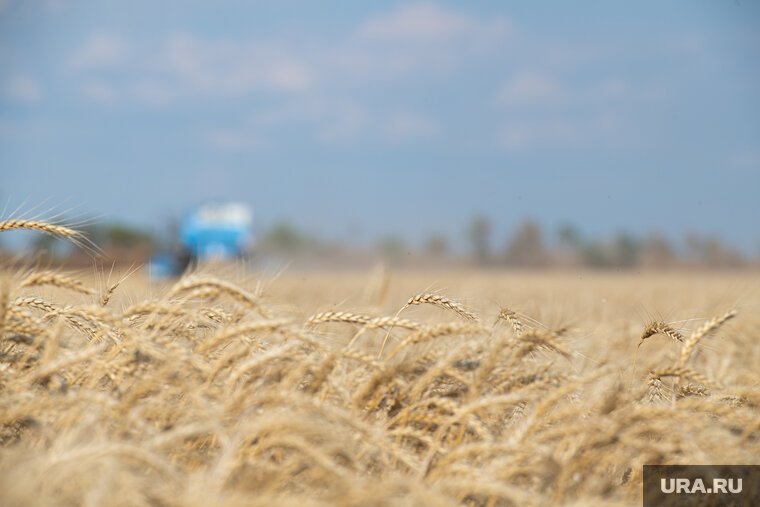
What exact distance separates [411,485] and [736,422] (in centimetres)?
133

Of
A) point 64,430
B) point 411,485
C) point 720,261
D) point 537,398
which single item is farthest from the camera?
point 720,261

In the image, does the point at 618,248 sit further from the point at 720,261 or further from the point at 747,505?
the point at 747,505

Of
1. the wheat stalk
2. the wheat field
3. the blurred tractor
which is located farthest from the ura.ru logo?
the blurred tractor

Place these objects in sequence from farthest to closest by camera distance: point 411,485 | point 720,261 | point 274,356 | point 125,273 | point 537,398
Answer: point 720,261, point 125,273, point 537,398, point 274,356, point 411,485

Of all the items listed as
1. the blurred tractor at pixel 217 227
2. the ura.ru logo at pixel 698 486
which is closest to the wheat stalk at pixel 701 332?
the ura.ru logo at pixel 698 486

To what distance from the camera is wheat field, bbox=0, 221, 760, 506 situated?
1634 mm

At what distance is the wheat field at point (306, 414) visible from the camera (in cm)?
163

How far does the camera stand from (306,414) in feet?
6.00

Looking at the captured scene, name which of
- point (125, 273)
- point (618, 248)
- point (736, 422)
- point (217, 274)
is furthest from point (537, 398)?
point (618, 248)

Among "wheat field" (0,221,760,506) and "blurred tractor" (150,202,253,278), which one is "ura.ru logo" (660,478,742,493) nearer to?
"wheat field" (0,221,760,506)

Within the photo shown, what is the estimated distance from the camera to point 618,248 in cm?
5197

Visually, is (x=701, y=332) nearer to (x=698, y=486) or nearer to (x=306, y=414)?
(x=698, y=486)

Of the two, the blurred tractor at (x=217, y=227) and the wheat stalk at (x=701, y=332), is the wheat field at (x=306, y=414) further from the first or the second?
the blurred tractor at (x=217, y=227)

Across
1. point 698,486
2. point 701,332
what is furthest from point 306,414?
point 701,332
